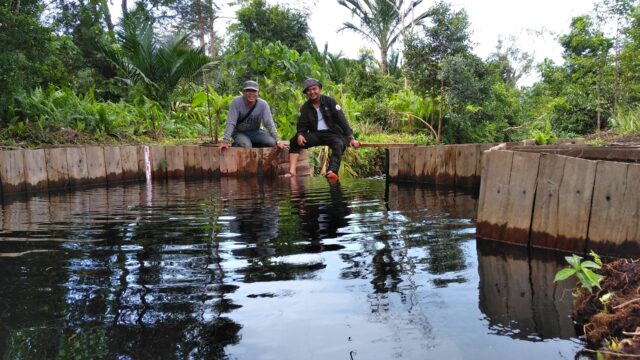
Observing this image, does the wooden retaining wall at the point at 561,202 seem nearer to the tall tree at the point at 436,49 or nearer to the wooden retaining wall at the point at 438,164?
the wooden retaining wall at the point at 438,164

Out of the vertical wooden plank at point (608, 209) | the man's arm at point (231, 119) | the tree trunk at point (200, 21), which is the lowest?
the vertical wooden plank at point (608, 209)

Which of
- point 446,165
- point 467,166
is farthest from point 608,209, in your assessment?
point 446,165

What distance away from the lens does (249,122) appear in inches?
362

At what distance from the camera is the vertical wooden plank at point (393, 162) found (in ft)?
29.4

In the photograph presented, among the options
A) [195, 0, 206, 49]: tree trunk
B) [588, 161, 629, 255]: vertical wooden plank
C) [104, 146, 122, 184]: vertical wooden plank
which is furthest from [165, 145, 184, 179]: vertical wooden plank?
[195, 0, 206, 49]: tree trunk

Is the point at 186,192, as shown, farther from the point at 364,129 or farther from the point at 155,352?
the point at 364,129

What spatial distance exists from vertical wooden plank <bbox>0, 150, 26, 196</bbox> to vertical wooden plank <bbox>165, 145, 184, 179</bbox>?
269 centimetres

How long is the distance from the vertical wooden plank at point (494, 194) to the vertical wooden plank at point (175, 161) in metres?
7.01

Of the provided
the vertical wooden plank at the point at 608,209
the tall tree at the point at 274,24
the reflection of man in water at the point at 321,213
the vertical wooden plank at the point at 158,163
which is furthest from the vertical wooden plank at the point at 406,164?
the tall tree at the point at 274,24

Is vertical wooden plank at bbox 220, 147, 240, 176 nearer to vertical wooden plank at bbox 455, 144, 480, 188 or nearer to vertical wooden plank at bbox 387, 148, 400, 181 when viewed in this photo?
vertical wooden plank at bbox 387, 148, 400, 181

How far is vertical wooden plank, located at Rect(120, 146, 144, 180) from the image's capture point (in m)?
9.31

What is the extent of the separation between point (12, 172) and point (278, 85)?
17.6 feet

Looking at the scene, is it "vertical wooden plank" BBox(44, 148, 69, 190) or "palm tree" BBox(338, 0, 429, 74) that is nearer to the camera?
"vertical wooden plank" BBox(44, 148, 69, 190)

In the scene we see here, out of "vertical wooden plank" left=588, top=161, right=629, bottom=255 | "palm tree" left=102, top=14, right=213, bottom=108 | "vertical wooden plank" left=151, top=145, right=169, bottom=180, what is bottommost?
"vertical wooden plank" left=151, top=145, right=169, bottom=180
